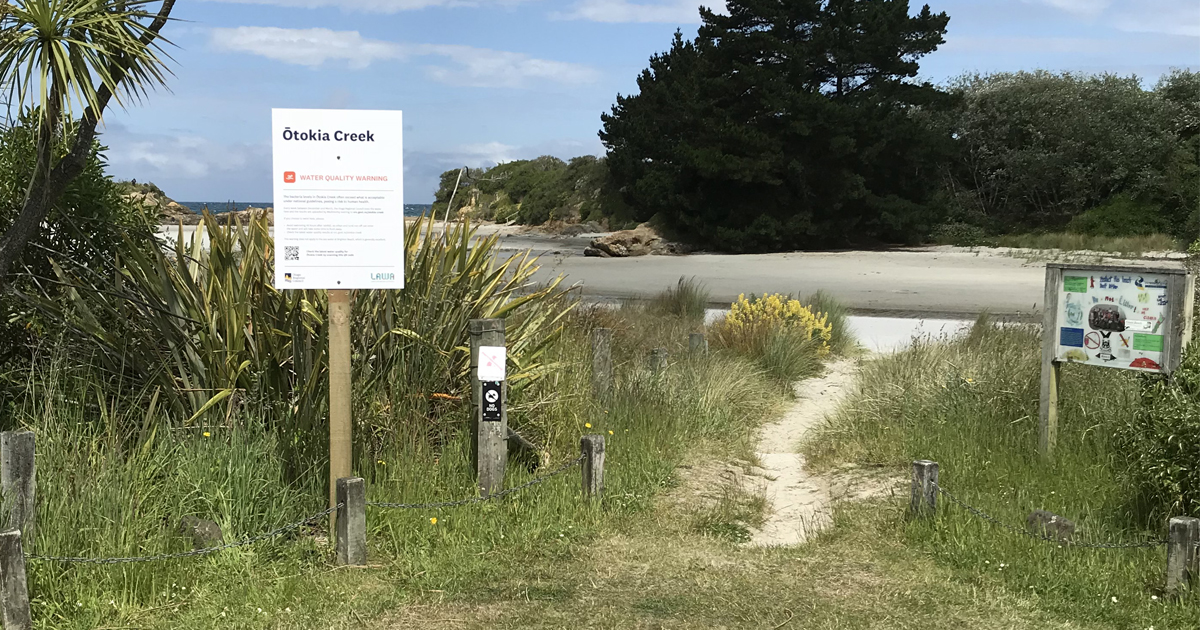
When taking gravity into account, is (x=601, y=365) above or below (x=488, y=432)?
above

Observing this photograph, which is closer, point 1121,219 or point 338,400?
point 338,400

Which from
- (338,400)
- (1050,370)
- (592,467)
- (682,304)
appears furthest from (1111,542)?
(682,304)

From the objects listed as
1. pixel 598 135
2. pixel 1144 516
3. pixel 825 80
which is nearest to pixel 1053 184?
pixel 825 80

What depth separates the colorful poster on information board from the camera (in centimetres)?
594

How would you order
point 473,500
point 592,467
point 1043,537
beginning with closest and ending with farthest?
point 1043,537
point 473,500
point 592,467

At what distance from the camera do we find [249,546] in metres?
4.77

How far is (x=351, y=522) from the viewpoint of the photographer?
480 centimetres

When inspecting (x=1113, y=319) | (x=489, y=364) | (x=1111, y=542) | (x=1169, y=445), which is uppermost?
(x=1113, y=319)

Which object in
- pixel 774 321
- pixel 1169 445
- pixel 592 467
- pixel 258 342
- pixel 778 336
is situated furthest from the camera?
pixel 774 321

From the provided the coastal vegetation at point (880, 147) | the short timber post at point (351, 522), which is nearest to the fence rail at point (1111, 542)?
the short timber post at point (351, 522)

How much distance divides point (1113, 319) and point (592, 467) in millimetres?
3282

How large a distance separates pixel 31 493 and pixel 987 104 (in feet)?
128

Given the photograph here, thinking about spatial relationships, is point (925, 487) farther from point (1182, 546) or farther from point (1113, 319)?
point (1113, 319)

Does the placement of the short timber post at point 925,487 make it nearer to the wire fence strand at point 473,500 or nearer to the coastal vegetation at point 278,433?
the coastal vegetation at point 278,433
